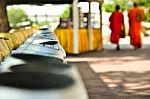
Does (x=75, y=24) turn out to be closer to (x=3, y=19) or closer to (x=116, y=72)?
(x=3, y=19)

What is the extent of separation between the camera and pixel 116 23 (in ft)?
54.1

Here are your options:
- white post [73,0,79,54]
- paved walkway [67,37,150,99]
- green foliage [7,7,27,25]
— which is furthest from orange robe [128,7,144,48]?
green foliage [7,7,27,25]

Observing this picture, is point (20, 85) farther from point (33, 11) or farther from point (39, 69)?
point (33, 11)

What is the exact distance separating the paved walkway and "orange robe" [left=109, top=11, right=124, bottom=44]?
1.90 ft

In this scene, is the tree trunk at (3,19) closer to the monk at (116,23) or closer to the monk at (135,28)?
the monk at (116,23)

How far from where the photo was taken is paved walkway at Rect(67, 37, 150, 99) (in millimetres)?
8188

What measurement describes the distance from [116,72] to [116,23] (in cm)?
Answer: 587

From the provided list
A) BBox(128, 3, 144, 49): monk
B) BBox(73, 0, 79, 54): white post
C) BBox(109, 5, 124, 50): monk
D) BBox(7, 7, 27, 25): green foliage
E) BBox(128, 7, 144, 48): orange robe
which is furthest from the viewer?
BBox(7, 7, 27, 25): green foliage

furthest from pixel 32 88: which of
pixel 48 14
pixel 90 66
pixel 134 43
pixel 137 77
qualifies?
pixel 48 14

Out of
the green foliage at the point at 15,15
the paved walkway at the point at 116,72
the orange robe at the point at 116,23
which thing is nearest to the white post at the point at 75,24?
the paved walkway at the point at 116,72

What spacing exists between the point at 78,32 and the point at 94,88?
622 cm

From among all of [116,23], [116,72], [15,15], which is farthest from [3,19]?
[15,15]

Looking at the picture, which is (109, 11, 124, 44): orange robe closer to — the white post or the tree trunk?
the white post

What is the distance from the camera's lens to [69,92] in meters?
1.92
